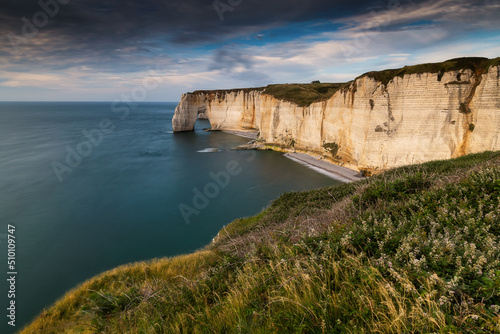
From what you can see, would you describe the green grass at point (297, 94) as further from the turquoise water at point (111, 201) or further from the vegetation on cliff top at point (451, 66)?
the vegetation on cliff top at point (451, 66)

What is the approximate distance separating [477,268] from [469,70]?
27924 millimetres

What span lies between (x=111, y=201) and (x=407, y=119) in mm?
32557

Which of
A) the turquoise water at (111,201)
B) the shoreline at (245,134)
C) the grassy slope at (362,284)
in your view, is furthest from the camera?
the shoreline at (245,134)

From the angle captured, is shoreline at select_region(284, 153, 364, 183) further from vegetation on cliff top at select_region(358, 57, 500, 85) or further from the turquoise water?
vegetation on cliff top at select_region(358, 57, 500, 85)

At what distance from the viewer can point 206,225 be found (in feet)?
73.2

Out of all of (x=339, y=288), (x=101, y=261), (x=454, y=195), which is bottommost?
(x=101, y=261)

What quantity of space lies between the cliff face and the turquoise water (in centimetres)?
588

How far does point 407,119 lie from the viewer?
1023 inches

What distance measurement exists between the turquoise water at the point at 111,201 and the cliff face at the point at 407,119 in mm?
5884

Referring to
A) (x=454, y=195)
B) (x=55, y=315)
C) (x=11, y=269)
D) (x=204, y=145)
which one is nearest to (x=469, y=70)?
(x=454, y=195)

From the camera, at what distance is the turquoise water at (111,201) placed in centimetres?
1725

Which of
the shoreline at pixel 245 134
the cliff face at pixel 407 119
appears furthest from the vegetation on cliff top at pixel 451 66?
the shoreline at pixel 245 134

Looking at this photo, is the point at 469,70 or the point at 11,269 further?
the point at 469,70

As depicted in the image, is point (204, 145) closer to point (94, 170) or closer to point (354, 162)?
point (94, 170)
